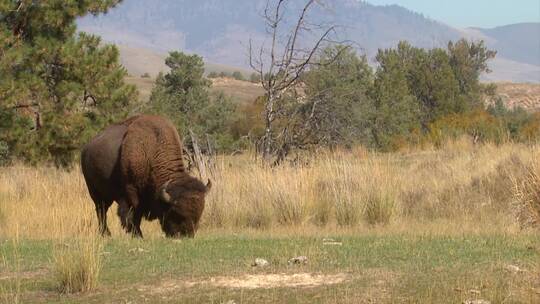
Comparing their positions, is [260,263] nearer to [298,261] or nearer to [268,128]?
[298,261]

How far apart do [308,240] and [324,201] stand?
380cm

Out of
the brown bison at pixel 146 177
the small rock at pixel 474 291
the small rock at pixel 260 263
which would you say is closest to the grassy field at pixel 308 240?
the small rock at pixel 474 291

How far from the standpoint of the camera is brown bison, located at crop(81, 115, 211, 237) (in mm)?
12758

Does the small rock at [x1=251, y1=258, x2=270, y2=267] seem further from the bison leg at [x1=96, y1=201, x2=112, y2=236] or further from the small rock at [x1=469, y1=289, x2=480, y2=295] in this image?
the bison leg at [x1=96, y1=201, x2=112, y2=236]

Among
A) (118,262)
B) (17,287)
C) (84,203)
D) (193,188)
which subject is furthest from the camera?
(84,203)

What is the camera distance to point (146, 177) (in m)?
13.4

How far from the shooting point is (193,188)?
12.9 metres

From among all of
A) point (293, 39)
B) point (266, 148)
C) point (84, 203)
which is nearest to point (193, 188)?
point (84, 203)

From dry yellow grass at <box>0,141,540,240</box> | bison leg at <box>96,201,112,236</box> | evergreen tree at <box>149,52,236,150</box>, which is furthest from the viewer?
evergreen tree at <box>149,52,236,150</box>

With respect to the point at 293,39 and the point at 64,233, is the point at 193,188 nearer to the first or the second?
the point at 64,233

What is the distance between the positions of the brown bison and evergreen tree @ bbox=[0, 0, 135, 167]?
28.2 ft

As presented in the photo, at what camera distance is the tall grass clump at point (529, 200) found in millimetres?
13148

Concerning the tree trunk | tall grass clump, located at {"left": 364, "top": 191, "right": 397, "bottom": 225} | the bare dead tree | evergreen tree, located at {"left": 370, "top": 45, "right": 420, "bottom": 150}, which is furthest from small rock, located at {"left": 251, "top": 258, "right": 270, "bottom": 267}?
evergreen tree, located at {"left": 370, "top": 45, "right": 420, "bottom": 150}

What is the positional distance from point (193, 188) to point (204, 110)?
85.9 ft
